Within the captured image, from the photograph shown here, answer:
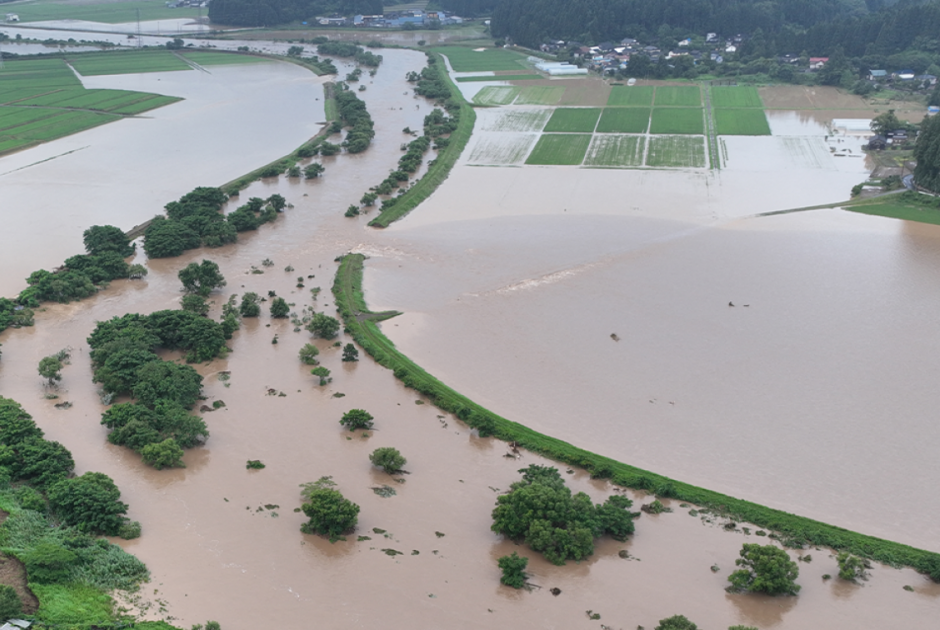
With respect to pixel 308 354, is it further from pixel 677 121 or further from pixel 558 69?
pixel 558 69

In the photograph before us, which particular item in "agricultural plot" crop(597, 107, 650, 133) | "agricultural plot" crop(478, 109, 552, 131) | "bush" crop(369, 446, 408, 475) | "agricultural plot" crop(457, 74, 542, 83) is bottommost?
"agricultural plot" crop(457, 74, 542, 83)

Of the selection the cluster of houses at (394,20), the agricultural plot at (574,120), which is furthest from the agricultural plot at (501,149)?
the cluster of houses at (394,20)

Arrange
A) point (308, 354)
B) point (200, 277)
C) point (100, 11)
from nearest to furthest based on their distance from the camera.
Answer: point (308, 354), point (200, 277), point (100, 11)

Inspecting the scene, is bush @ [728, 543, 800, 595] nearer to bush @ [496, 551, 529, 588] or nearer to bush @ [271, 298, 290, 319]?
bush @ [496, 551, 529, 588]

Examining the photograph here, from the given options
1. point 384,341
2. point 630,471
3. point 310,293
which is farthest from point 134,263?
point 630,471

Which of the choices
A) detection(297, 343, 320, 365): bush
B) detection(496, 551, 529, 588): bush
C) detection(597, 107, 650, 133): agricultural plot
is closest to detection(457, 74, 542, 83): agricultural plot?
detection(597, 107, 650, 133): agricultural plot

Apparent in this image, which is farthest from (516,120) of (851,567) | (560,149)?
(851,567)
